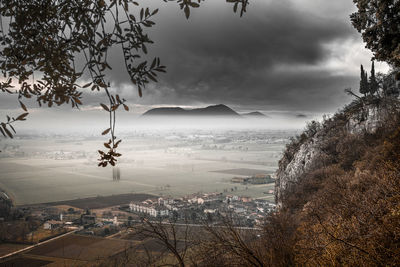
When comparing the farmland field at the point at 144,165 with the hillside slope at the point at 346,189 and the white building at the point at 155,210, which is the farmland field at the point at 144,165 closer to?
the white building at the point at 155,210

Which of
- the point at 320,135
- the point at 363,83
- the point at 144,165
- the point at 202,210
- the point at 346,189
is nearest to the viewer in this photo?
the point at 346,189

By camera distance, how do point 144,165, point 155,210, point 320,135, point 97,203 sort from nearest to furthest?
point 155,210, point 320,135, point 97,203, point 144,165

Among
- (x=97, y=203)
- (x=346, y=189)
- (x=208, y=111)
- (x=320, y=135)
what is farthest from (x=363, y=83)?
(x=208, y=111)

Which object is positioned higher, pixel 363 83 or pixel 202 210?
pixel 363 83

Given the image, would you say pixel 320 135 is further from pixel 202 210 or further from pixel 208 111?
pixel 208 111

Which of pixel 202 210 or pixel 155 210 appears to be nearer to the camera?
pixel 202 210

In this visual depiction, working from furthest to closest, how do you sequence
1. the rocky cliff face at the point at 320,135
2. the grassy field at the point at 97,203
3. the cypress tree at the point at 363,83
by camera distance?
the grassy field at the point at 97,203
the cypress tree at the point at 363,83
the rocky cliff face at the point at 320,135

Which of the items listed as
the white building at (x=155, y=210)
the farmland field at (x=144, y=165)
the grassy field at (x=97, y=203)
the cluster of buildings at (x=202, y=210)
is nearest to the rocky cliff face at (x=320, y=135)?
the cluster of buildings at (x=202, y=210)

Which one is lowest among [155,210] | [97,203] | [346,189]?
[97,203]
